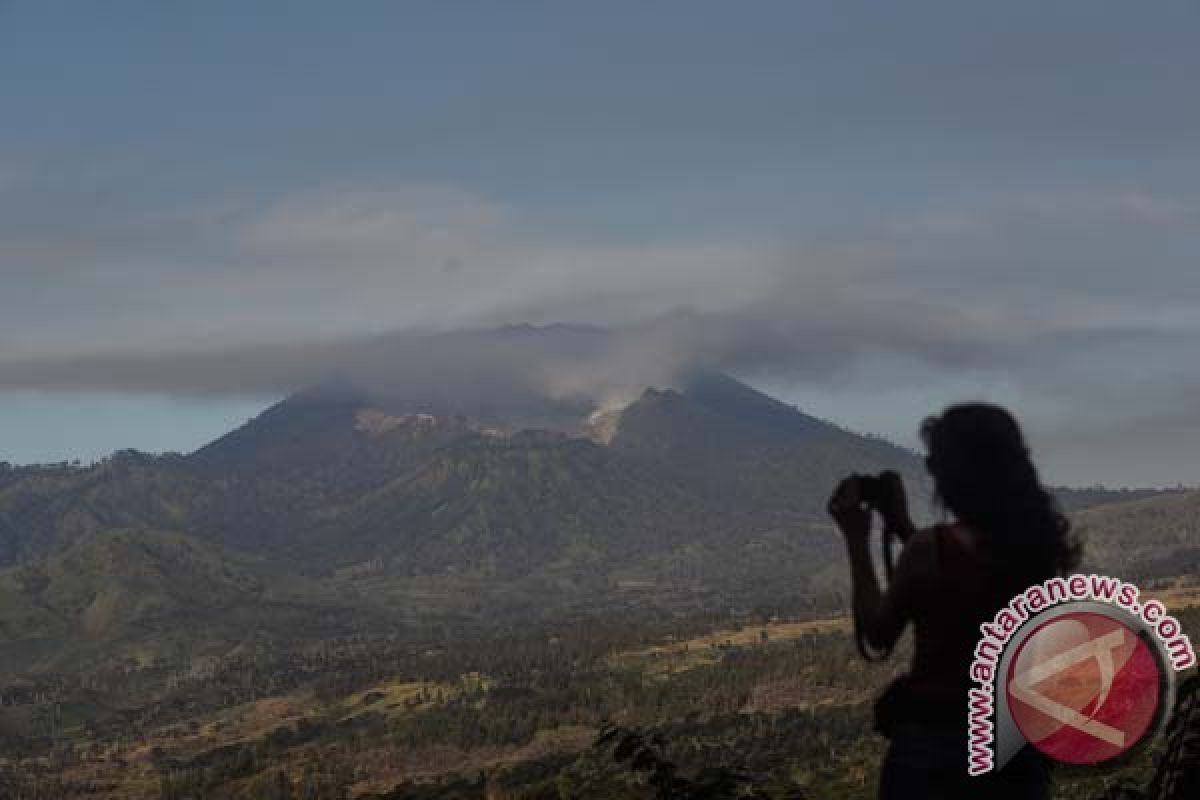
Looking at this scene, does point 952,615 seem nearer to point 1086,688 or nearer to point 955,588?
point 955,588

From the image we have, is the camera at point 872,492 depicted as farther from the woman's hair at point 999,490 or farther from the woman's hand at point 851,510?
the woman's hair at point 999,490

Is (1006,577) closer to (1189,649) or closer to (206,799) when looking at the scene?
(1189,649)

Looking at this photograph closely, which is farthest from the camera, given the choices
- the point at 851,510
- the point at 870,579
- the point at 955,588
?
the point at 851,510

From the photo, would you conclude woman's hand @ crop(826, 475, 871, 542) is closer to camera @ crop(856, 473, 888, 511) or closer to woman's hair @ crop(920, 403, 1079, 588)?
camera @ crop(856, 473, 888, 511)

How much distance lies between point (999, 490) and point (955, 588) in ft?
2.02

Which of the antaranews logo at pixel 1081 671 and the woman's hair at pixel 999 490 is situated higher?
the woman's hair at pixel 999 490

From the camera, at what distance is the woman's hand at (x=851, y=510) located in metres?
6.59

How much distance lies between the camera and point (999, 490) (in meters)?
6.49

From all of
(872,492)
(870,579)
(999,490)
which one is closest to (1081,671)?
(999,490)

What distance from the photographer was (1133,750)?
6.58 meters

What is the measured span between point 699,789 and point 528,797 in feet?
A: 11.6

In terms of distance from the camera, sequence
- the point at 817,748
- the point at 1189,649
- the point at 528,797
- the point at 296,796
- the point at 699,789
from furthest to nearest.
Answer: the point at 296,796, the point at 817,748, the point at 528,797, the point at 699,789, the point at 1189,649

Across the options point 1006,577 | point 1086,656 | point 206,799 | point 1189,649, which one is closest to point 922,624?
point 1006,577

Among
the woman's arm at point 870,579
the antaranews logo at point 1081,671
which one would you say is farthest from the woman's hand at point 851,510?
the antaranews logo at point 1081,671
